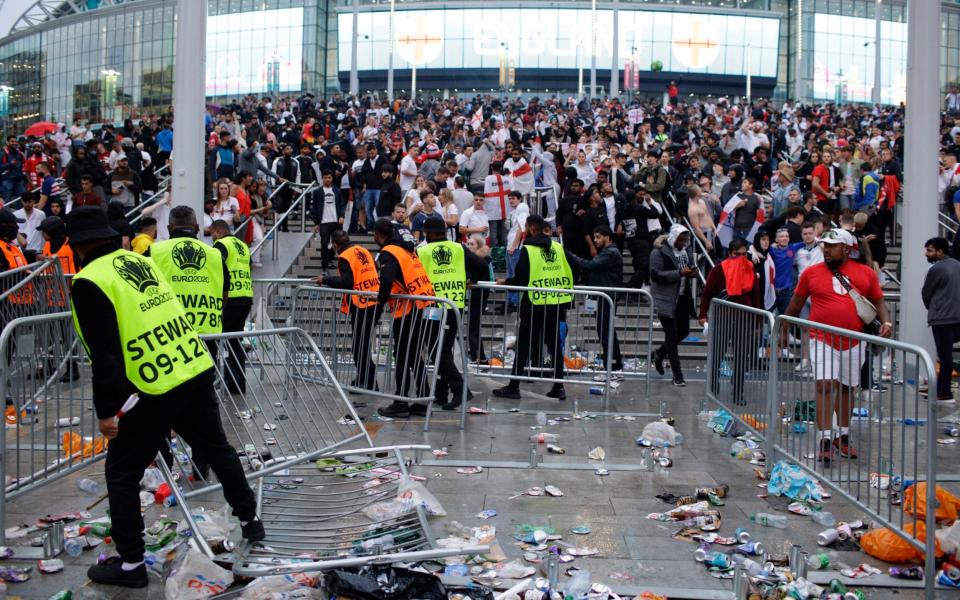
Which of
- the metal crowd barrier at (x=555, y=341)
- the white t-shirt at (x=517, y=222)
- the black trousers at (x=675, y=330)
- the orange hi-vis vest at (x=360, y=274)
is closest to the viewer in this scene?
the orange hi-vis vest at (x=360, y=274)

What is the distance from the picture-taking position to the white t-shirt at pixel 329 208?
54.7ft

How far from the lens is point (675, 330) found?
39.5 feet

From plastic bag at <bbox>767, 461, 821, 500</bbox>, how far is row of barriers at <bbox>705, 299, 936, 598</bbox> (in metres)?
0.11

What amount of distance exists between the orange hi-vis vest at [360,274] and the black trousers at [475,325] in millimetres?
1604

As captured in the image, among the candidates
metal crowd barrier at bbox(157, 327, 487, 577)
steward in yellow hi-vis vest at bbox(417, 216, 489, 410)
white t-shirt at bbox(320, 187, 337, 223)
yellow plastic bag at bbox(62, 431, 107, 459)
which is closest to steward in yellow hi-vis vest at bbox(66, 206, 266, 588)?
metal crowd barrier at bbox(157, 327, 487, 577)

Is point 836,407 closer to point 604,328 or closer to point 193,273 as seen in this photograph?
point 604,328

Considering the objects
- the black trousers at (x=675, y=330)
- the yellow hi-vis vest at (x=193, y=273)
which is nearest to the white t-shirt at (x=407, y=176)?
the black trousers at (x=675, y=330)

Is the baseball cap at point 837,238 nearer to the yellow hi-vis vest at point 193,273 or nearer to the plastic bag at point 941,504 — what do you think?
the plastic bag at point 941,504

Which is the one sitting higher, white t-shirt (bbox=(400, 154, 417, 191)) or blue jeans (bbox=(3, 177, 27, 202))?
white t-shirt (bbox=(400, 154, 417, 191))

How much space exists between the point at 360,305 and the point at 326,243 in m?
6.68

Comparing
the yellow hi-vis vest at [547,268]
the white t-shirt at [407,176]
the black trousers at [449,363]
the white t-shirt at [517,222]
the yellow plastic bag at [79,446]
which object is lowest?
the yellow plastic bag at [79,446]

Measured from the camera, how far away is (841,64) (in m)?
68.1

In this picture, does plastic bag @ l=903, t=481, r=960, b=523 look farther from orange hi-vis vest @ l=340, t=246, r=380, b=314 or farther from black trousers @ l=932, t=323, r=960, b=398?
orange hi-vis vest @ l=340, t=246, r=380, b=314

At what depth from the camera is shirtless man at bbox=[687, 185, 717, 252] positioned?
623 inches
